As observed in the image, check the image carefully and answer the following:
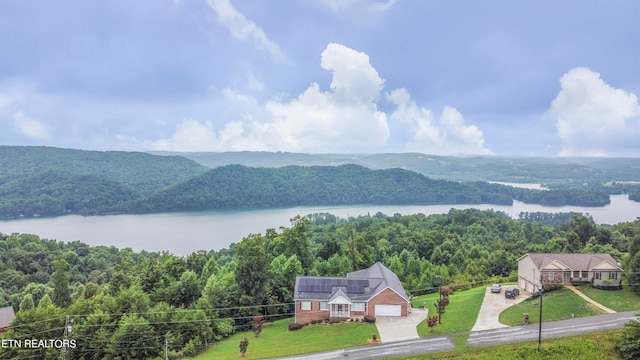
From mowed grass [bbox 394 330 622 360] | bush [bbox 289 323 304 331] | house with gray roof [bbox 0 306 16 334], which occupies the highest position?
mowed grass [bbox 394 330 622 360]

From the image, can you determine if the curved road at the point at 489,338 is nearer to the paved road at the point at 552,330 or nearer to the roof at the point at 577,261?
the paved road at the point at 552,330

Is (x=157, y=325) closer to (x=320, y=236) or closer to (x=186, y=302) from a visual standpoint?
(x=186, y=302)

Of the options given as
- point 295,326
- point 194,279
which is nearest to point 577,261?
point 295,326

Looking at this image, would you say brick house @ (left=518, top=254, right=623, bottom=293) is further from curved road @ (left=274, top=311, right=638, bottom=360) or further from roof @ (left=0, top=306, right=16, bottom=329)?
roof @ (left=0, top=306, right=16, bottom=329)

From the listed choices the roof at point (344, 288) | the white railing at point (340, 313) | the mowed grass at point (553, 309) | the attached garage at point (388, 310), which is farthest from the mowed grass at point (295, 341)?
the mowed grass at point (553, 309)

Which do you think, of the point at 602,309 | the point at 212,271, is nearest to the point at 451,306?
the point at 602,309

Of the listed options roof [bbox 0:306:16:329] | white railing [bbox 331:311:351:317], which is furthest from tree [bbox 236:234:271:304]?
roof [bbox 0:306:16:329]
